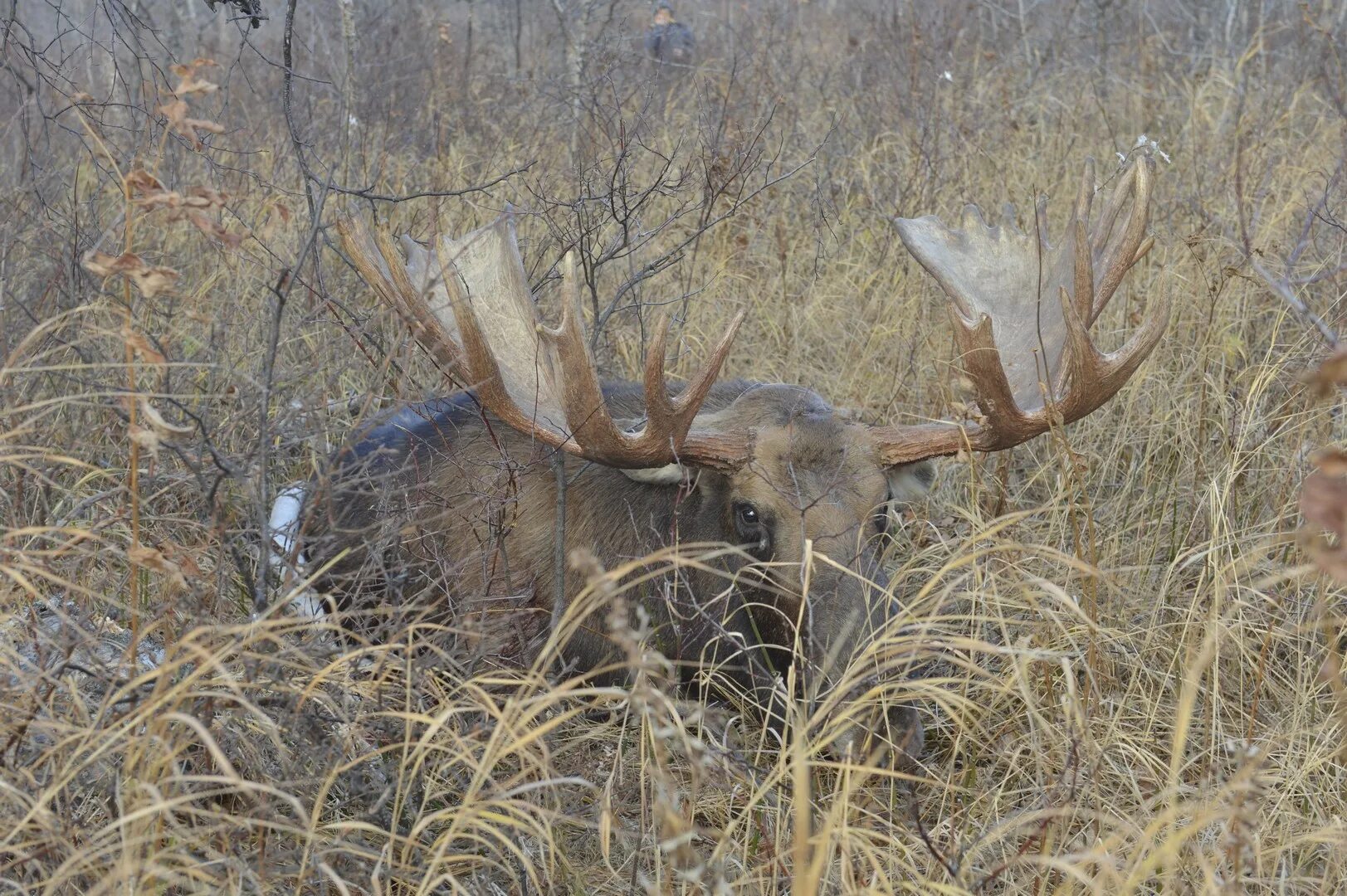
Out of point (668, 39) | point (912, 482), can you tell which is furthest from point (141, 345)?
point (668, 39)

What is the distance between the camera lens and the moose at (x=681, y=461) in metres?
3.85

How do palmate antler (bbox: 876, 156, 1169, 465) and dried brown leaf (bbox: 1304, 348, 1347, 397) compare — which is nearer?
dried brown leaf (bbox: 1304, 348, 1347, 397)

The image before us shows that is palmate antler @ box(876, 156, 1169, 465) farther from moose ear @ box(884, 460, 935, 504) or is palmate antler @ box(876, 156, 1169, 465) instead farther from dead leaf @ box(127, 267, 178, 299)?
dead leaf @ box(127, 267, 178, 299)

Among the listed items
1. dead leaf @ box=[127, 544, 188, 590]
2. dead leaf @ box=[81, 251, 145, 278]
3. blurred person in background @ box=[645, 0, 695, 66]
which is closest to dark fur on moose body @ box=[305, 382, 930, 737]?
dead leaf @ box=[127, 544, 188, 590]

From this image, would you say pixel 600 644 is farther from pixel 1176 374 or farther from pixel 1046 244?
pixel 1176 374

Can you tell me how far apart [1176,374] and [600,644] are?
107 inches

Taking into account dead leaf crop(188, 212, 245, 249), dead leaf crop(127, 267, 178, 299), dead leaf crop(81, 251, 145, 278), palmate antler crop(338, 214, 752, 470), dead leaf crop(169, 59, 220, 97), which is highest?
dead leaf crop(169, 59, 220, 97)

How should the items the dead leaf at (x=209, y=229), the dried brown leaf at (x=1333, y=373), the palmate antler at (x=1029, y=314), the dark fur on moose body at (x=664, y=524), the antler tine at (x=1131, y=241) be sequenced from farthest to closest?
the antler tine at (x=1131, y=241) → the palmate antler at (x=1029, y=314) → the dark fur on moose body at (x=664, y=524) → the dead leaf at (x=209, y=229) → the dried brown leaf at (x=1333, y=373)

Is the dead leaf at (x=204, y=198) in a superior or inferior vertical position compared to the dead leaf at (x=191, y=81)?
inferior

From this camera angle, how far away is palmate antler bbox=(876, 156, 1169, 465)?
4016 mm

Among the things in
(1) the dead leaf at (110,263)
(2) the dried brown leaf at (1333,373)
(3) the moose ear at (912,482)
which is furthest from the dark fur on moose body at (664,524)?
(2) the dried brown leaf at (1333,373)

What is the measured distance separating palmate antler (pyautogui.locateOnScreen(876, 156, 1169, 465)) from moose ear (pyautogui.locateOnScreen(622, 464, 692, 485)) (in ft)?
2.01

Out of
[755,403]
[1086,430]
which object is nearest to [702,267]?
[1086,430]

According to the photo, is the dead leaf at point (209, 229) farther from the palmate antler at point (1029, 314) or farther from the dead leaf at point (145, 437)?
the palmate antler at point (1029, 314)
